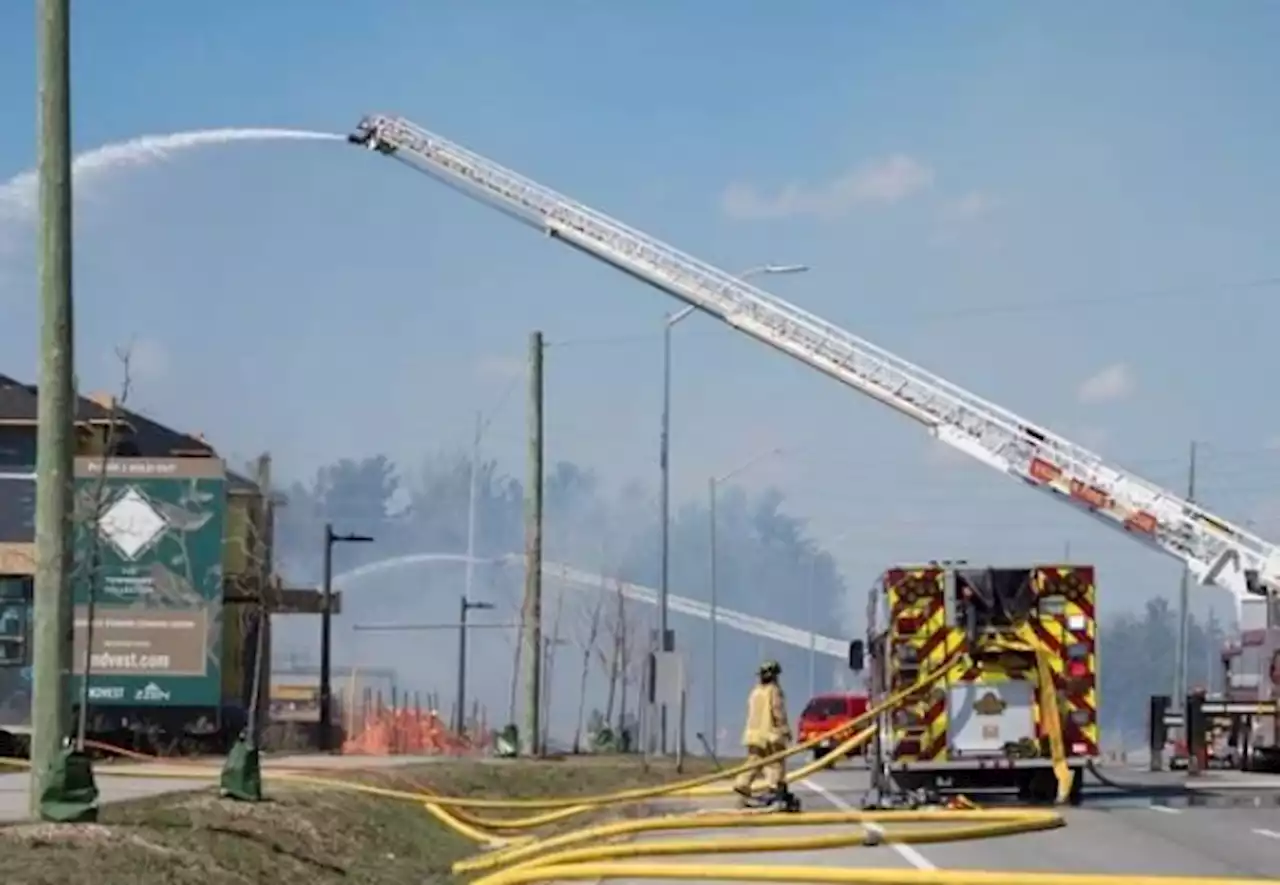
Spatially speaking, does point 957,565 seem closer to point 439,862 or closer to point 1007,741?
point 1007,741

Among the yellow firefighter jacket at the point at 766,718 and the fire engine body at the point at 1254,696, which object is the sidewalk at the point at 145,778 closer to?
the yellow firefighter jacket at the point at 766,718

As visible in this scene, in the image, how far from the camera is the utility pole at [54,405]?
15852 mm

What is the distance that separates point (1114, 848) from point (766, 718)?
576cm

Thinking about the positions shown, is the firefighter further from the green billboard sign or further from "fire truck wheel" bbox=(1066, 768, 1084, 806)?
the green billboard sign

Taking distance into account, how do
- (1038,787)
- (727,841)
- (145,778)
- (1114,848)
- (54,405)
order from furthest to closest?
(1038,787) → (145,778) → (1114,848) → (727,841) → (54,405)

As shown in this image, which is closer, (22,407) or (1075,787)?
(1075,787)

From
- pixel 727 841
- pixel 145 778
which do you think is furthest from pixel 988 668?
pixel 727 841

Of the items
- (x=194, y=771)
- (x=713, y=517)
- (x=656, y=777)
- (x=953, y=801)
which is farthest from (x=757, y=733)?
(x=713, y=517)

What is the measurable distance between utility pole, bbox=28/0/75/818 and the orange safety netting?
31.5m

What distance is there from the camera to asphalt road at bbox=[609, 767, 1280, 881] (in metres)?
17.3

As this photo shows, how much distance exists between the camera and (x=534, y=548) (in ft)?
145

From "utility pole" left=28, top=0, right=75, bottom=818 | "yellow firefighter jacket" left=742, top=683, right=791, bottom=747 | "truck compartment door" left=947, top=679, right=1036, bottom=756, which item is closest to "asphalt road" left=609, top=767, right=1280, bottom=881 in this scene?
Answer: "truck compartment door" left=947, top=679, right=1036, bottom=756

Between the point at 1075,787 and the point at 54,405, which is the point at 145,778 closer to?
the point at 1075,787

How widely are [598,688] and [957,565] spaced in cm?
10903
